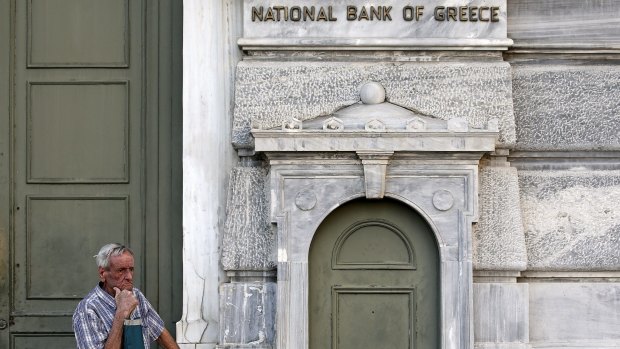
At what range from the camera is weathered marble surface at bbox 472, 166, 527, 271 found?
8.05 meters

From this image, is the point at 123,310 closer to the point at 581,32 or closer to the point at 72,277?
the point at 72,277

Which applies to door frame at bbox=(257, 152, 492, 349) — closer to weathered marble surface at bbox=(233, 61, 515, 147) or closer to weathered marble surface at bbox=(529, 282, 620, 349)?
weathered marble surface at bbox=(233, 61, 515, 147)

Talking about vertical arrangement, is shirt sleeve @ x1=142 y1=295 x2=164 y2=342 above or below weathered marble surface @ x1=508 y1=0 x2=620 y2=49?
below

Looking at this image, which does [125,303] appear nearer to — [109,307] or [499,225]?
[109,307]

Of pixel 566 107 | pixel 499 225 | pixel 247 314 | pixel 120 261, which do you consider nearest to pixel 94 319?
pixel 120 261

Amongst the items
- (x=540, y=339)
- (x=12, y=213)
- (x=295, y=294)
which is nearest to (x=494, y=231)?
(x=540, y=339)

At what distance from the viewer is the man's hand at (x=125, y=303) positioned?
6.70 meters

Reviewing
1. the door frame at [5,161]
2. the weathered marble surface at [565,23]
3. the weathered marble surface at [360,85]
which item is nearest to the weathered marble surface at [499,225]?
the weathered marble surface at [360,85]

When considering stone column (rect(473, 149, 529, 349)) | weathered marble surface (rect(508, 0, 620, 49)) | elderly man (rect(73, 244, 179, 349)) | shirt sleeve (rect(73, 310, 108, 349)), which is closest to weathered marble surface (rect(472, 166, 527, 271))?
stone column (rect(473, 149, 529, 349))

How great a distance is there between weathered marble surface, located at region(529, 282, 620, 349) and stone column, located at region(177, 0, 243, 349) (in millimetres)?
2120

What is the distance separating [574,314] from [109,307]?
319cm

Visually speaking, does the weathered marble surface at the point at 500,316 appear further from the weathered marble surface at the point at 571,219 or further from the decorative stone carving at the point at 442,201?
the decorative stone carving at the point at 442,201

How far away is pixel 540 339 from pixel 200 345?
226 cm

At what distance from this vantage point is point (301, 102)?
821cm
